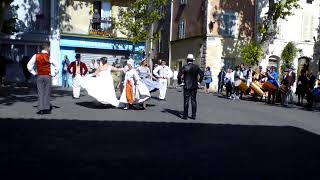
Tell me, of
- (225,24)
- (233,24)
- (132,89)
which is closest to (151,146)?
(132,89)

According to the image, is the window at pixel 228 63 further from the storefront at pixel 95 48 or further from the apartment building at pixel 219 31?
the storefront at pixel 95 48

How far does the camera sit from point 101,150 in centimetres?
870

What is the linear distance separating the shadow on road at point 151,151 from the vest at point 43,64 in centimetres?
170

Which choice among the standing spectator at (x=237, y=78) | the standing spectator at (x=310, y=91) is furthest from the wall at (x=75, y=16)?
the standing spectator at (x=310, y=91)

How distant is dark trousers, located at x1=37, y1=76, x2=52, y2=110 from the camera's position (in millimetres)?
13461

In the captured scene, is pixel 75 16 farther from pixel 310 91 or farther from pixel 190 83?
pixel 190 83

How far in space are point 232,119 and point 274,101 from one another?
30.4 feet

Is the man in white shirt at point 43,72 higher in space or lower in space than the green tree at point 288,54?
lower

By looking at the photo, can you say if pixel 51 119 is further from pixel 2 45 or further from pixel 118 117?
pixel 2 45

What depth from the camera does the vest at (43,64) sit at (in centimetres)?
1350

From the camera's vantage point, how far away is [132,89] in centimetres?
1588

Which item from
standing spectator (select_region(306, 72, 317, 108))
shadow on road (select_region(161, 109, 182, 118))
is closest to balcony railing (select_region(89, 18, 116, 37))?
standing spectator (select_region(306, 72, 317, 108))

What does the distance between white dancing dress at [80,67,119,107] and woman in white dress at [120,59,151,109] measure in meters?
0.34

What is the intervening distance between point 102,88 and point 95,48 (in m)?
20.7
